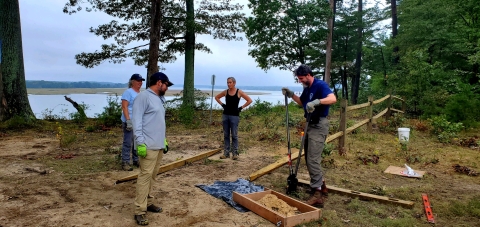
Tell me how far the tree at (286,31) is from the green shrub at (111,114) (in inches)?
341

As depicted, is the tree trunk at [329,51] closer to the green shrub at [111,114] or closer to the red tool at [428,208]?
the green shrub at [111,114]

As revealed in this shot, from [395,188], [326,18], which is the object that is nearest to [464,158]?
[395,188]

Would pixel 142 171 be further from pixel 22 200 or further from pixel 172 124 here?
pixel 172 124

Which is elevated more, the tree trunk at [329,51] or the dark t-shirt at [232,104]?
the tree trunk at [329,51]

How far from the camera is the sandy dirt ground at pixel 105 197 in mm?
3805

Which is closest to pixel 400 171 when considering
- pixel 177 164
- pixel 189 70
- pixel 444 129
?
pixel 177 164

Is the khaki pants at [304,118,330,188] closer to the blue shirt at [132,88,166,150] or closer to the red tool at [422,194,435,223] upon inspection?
the red tool at [422,194,435,223]

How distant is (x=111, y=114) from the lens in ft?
41.0

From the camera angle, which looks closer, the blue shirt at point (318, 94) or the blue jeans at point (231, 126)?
the blue shirt at point (318, 94)

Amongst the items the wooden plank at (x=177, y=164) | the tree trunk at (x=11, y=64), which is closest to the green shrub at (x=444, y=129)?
the wooden plank at (x=177, y=164)

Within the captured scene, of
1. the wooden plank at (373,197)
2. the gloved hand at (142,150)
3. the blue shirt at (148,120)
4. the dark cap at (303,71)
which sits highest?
the dark cap at (303,71)

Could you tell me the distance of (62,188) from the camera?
4855 mm

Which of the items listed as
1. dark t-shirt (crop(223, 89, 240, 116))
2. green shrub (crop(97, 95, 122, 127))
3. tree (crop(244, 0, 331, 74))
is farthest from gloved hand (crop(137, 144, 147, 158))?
tree (crop(244, 0, 331, 74))

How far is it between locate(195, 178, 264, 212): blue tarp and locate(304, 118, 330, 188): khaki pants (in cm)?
94
